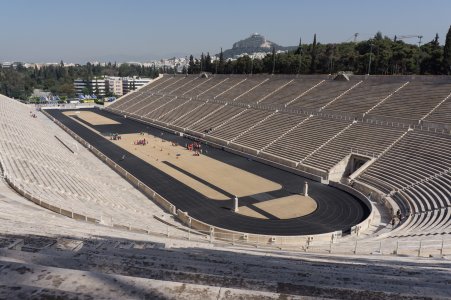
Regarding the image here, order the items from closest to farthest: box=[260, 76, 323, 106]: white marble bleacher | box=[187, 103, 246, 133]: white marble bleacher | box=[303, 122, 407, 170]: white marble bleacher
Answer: box=[303, 122, 407, 170]: white marble bleacher → box=[187, 103, 246, 133]: white marble bleacher → box=[260, 76, 323, 106]: white marble bleacher

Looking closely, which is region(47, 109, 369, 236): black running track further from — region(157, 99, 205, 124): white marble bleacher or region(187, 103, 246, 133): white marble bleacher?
region(157, 99, 205, 124): white marble bleacher

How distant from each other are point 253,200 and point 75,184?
15.4 meters

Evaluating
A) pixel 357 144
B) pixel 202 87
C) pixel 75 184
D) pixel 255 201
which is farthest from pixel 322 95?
→ pixel 75 184

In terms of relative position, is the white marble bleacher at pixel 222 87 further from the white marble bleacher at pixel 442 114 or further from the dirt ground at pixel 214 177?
the white marble bleacher at pixel 442 114

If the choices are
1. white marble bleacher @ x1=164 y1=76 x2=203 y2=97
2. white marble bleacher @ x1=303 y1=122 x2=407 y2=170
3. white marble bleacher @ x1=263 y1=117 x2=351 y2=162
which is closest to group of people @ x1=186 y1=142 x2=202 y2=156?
white marble bleacher @ x1=263 y1=117 x2=351 y2=162

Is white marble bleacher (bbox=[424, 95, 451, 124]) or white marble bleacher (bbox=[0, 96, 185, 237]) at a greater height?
white marble bleacher (bbox=[424, 95, 451, 124])

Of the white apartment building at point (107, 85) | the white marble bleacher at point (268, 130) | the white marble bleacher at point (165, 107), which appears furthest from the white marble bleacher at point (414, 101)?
the white apartment building at point (107, 85)

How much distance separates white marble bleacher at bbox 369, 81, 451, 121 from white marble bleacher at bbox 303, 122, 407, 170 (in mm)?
4372

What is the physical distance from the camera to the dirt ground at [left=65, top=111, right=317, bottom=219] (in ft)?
92.1

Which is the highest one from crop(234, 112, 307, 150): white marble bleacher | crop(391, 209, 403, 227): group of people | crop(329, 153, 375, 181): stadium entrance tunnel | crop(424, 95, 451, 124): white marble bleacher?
crop(424, 95, 451, 124): white marble bleacher

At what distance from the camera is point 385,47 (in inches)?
3012

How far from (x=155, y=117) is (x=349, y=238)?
201ft

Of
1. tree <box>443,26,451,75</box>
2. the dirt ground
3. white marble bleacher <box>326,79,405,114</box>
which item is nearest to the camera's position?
the dirt ground

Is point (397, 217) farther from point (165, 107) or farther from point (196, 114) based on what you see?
point (165, 107)
